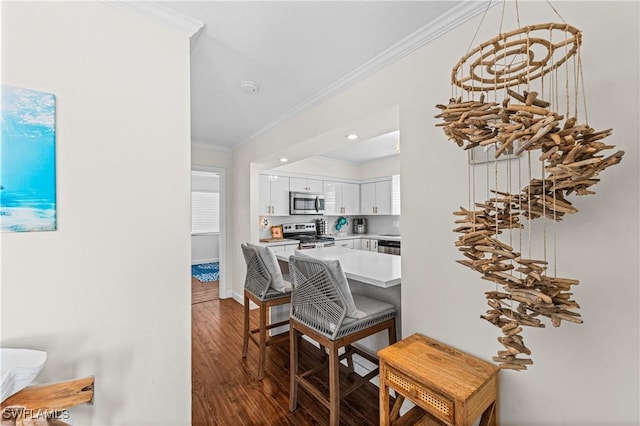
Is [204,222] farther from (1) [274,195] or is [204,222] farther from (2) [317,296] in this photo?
(2) [317,296]

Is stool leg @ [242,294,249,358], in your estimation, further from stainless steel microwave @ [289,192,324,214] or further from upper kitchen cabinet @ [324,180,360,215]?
upper kitchen cabinet @ [324,180,360,215]

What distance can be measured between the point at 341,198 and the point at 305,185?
0.96m

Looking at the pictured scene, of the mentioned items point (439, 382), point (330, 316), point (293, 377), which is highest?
point (330, 316)

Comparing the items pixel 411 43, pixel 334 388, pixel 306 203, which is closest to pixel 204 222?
pixel 306 203

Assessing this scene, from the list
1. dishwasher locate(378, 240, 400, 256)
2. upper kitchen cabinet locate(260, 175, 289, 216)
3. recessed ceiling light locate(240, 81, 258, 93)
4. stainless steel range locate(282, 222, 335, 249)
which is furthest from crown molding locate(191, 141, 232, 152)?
dishwasher locate(378, 240, 400, 256)

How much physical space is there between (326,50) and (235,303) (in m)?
3.71

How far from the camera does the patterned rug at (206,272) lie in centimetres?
574

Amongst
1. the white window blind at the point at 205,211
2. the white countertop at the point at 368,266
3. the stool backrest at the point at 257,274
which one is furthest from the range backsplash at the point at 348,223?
the white window blind at the point at 205,211

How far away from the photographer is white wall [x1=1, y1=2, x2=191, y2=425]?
1.20 m

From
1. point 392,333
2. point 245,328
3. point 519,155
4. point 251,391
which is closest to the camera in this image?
point 519,155

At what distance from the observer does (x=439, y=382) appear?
3.96ft

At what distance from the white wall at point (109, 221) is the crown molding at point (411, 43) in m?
1.15

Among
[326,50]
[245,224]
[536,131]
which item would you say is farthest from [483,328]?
[245,224]

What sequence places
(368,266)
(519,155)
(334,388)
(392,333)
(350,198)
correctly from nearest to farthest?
1. (519,155)
2. (334,388)
3. (392,333)
4. (368,266)
5. (350,198)
